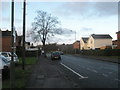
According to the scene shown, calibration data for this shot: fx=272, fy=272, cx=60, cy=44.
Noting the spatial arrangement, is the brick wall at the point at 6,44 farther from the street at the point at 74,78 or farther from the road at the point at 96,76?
the street at the point at 74,78

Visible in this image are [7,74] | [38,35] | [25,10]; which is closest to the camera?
[7,74]

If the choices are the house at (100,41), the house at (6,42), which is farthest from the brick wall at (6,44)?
the house at (100,41)

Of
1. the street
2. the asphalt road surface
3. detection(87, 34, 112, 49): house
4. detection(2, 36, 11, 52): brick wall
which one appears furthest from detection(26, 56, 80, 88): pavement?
detection(87, 34, 112, 49): house

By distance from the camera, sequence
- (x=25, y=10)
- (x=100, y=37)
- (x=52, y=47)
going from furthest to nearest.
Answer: (x=52, y=47)
(x=100, y=37)
(x=25, y=10)

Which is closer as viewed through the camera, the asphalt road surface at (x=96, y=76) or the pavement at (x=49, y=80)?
the pavement at (x=49, y=80)

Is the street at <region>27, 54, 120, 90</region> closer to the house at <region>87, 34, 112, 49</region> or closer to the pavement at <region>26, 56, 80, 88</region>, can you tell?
the pavement at <region>26, 56, 80, 88</region>

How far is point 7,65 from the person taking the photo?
17.2m

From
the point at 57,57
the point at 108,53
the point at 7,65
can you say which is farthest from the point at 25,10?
the point at 108,53

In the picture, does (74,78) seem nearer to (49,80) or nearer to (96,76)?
(49,80)

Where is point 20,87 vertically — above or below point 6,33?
below

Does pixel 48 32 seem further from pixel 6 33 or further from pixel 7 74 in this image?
pixel 7 74

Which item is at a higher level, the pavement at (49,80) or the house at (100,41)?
the house at (100,41)

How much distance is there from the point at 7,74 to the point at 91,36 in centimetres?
10213

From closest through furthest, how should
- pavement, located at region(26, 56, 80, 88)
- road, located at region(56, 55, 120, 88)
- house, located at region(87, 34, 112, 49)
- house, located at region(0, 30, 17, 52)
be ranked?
pavement, located at region(26, 56, 80, 88) < road, located at region(56, 55, 120, 88) < house, located at region(0, 30, 17, 52) < house, located at region(87, 34, 112, 49)
